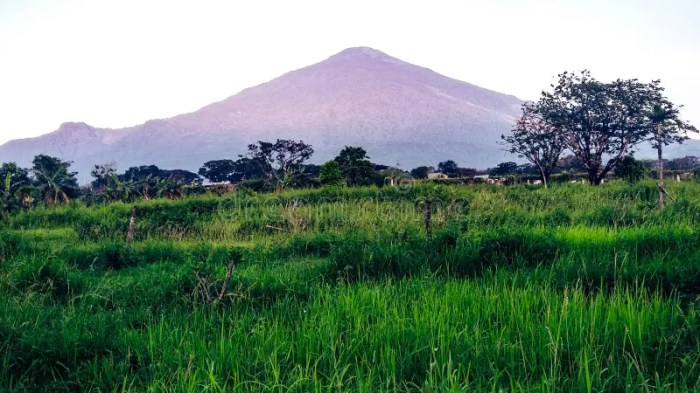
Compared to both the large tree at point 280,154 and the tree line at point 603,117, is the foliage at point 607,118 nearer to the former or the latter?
the tree line at point 603,117

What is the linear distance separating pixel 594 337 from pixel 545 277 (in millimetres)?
1842

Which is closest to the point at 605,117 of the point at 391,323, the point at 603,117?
the point at 603,117

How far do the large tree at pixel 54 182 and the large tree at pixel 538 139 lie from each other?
28588 mm

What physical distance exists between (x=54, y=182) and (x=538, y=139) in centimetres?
3131

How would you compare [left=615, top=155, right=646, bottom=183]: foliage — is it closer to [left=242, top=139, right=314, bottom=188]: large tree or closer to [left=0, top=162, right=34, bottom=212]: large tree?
[left=0, top=162, right=34, bottom=212]: large tree

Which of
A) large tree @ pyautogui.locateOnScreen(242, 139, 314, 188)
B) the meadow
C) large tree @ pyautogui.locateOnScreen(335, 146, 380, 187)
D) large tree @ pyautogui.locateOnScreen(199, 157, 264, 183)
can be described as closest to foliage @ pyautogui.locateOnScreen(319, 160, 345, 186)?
large tree @ pyautogui.locateOnScreen(335, 146, 380, 187)

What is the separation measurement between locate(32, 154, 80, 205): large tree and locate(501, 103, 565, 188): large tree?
28.6m

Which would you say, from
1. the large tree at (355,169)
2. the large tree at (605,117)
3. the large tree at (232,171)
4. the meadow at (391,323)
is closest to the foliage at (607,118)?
the large tree at (605,117)

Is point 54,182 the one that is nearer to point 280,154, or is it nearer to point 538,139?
point 280,154

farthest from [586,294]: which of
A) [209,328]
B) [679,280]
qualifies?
Answer: [209,328]

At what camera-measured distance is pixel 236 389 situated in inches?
101

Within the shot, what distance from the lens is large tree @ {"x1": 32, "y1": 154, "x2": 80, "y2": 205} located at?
2983 centimetres

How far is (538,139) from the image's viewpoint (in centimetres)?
3294

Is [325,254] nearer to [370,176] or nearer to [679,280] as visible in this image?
[679,280]
